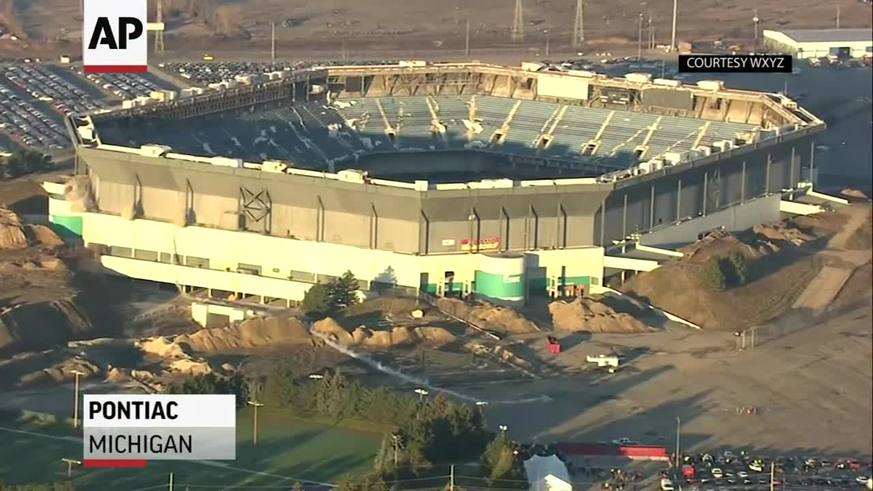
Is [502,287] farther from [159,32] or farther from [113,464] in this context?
[159,32]

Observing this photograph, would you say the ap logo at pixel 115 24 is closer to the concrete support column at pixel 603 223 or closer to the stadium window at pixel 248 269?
the stadium window at pixel 248 269

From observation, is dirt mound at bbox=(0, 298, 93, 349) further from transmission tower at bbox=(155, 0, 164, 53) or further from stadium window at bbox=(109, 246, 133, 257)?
transmission tower at bbox=(155, 0, 164, 53)

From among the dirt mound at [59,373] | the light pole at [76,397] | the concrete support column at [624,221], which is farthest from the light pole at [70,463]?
the concrete support column at [624,221]

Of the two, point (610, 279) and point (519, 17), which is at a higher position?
point (519, 17)

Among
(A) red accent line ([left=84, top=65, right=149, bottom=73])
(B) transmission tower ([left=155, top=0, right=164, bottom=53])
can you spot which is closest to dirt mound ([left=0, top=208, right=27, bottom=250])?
(A) red accent line ([left=84, top=65, right=149, bottom=73])

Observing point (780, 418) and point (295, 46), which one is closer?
point (780, 418)

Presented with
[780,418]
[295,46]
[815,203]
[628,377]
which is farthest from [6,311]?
[295,46]

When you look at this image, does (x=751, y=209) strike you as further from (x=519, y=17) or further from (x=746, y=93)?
(x=519, y=17)
